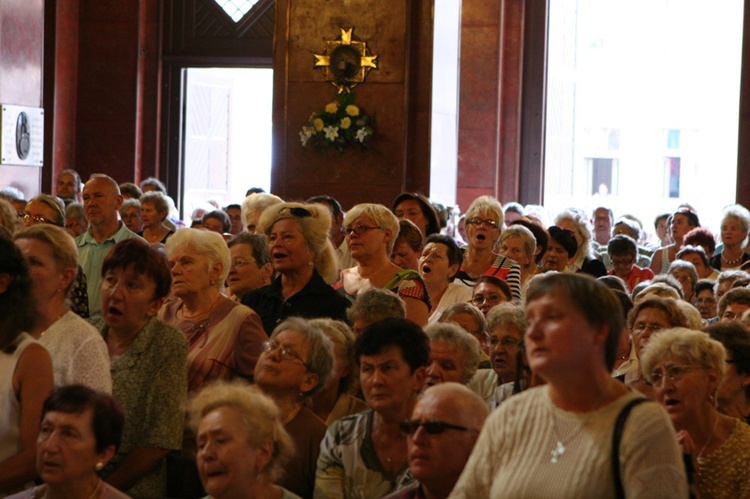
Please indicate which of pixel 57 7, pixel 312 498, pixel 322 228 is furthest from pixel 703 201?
pixel 312 498

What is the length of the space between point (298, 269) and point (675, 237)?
7.50m

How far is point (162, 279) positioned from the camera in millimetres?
5113

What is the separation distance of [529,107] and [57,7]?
730cm

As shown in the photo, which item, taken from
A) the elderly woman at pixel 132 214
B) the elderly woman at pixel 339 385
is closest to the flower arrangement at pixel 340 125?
the elderly woman at pixel 132 214

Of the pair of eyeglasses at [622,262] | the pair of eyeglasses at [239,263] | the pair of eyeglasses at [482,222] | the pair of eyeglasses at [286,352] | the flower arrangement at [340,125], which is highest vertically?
the flower arrangement at [340,125]

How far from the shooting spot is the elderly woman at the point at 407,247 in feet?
26.2

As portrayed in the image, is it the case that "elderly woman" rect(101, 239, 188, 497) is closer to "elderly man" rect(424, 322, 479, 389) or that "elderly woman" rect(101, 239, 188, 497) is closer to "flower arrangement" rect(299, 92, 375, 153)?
"elderly man" rect(424, 322, 479, 389)

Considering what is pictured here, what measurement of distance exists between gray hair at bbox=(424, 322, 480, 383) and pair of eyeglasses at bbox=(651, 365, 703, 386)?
2.78ft

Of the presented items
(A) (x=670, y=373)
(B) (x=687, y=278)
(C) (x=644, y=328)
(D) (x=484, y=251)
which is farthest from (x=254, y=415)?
(B) (x=687, y=278)

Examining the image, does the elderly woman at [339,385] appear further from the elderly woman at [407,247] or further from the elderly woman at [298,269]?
the elderly woman at [407,247]

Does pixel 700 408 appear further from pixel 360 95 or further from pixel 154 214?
pixel 360 95

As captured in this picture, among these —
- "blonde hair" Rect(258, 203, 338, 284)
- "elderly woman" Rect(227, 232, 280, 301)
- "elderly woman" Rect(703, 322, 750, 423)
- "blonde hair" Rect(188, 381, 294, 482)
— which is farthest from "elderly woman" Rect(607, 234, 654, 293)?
"blonde hair" Rect(188, 381, 294, 482)

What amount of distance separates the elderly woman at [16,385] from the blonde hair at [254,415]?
0.59 metres

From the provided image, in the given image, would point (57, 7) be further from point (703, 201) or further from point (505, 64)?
point (703, 201)
